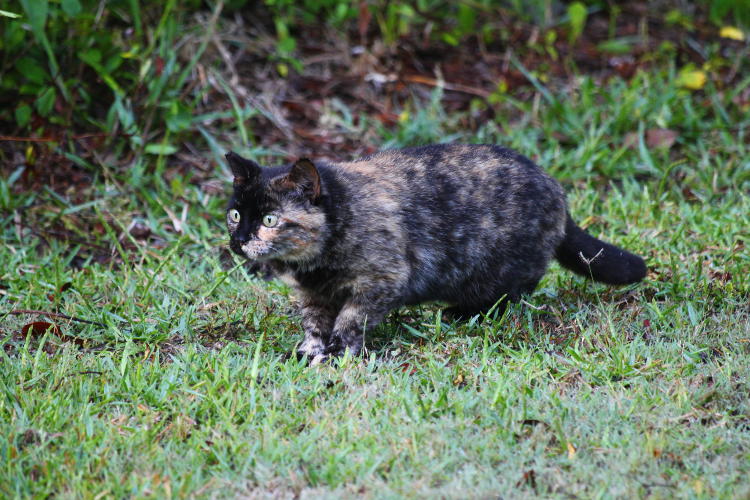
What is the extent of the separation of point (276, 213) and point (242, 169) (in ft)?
0.95

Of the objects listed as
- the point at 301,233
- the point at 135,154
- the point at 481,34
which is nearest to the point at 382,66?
the point at 481,34

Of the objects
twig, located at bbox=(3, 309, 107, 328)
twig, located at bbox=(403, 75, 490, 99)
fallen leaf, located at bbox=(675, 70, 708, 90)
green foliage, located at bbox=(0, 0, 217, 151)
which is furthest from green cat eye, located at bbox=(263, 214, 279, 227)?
fallen leaf, located at bbox=(675, 70, 708, 90)

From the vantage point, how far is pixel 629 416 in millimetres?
3666

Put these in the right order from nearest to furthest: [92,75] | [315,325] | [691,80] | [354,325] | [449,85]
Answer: [354,325] < [315,325] < [92,75] < [691,80] < [449,85]

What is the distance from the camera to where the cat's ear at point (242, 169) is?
428 cm

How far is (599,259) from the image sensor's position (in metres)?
4.89

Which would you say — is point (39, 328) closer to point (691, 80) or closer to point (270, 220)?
point (270, 220)

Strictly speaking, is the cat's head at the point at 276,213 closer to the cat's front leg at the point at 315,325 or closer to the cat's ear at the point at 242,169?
the cat's ear at the point at 242,169

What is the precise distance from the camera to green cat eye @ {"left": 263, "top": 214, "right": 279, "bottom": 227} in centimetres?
425

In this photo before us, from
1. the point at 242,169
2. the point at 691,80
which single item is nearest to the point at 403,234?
the point at 242,169

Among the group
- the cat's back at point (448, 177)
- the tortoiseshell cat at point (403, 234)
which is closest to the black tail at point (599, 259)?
the tortoiseshell cat at point (403, 234)

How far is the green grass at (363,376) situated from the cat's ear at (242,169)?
82cm

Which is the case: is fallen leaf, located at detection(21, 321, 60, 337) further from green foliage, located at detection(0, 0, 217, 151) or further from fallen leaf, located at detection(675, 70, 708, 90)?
fallen leaf, located at detection(675, 70, 708, 90)

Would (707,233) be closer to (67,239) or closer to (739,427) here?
(739,427)
